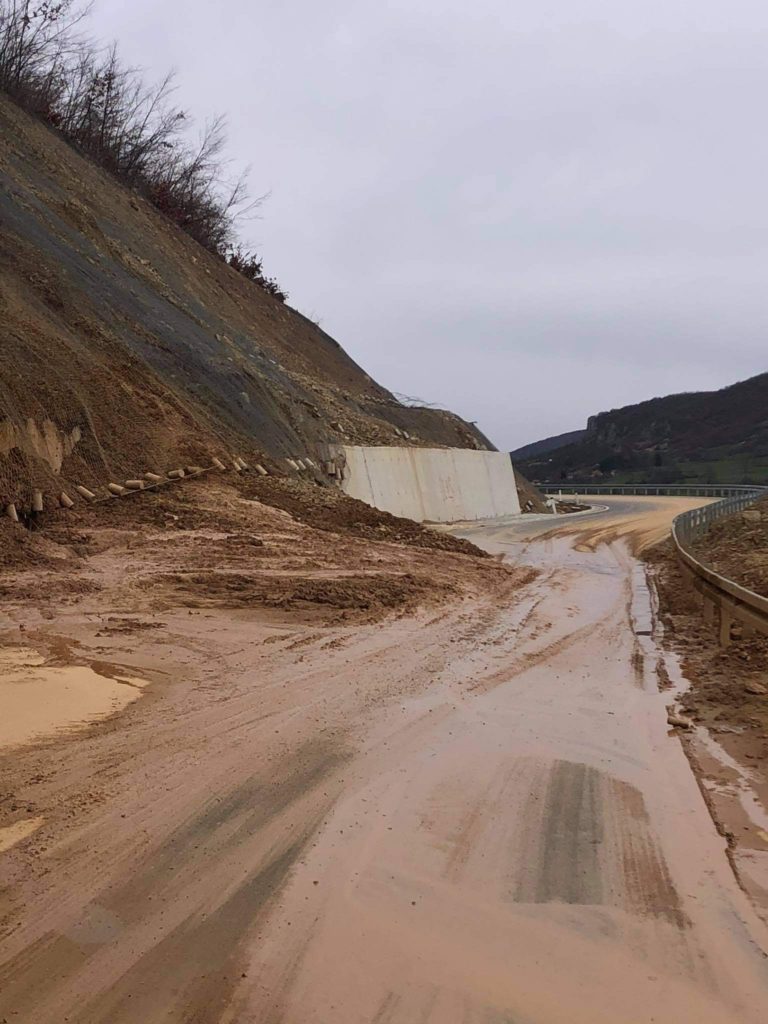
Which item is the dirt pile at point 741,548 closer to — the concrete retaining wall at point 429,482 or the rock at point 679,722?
the rock at point 679,722

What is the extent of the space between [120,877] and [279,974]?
3.45ft

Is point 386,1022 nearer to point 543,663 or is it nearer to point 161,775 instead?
point 161,775

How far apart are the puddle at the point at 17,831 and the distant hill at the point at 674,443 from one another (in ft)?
267

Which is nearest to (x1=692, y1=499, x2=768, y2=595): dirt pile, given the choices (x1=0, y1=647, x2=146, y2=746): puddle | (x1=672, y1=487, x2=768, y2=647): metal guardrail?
(x1=672, y1=487, x2=768, y2=647): metal guardrail

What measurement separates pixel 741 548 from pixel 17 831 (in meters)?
18.6

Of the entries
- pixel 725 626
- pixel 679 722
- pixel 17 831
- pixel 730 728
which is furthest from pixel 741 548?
pixel 17 831

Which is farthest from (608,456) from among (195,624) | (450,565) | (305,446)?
(195,624)

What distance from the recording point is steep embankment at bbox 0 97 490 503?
57.9ft

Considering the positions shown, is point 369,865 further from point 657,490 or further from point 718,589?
point 657,490

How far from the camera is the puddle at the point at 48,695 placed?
19.3 ft

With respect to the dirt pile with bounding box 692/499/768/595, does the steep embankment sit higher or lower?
higher

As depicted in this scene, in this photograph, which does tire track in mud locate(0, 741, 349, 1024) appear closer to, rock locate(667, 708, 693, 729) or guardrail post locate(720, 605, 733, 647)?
rock locate(667, 708, 693, 729)

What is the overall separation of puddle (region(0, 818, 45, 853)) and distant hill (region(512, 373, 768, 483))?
3204 inches

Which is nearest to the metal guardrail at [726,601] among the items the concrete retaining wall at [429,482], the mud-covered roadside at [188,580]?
the mud-covered roadside at [188,580]
